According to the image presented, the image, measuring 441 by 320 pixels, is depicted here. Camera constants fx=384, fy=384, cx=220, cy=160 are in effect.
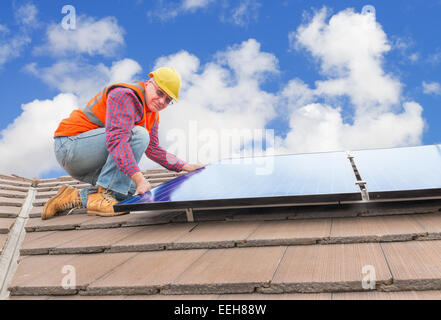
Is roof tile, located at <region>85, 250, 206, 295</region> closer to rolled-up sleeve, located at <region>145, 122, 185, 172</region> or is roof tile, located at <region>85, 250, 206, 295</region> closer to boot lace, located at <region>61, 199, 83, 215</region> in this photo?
boot lace, located at <region>61, 199, 83, 215</region>

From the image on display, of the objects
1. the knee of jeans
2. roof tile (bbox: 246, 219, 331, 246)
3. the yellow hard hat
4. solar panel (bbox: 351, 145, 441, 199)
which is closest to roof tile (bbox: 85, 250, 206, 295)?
roof tile (bbox: 246, 219, 331, 246)

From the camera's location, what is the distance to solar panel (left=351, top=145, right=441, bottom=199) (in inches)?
88.0

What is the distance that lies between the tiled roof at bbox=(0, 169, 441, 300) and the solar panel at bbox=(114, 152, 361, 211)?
0.19 meters

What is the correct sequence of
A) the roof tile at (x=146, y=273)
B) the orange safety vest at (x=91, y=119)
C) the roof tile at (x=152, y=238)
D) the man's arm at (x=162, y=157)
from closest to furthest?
the roof tile at (x=146, y=273)
the roof tile at (x=152, y=238)
the orange safety vest at (x=91, y=119)
the man's arm at (x=162, y=157)

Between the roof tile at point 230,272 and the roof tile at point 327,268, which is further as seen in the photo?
the roof tile at point 230,272

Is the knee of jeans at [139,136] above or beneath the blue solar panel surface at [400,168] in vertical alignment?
above

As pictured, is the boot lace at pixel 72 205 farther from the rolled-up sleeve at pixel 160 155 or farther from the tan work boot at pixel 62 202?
the rolled-up sleeve at pixel 160 155

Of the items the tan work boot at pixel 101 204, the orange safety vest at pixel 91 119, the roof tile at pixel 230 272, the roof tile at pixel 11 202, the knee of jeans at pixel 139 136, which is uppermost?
the orange safety vest at pixel 91 119

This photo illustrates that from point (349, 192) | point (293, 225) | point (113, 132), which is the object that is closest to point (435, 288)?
point (349, 192)

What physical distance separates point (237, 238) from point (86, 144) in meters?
2.37

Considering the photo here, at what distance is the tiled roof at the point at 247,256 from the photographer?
5.40 ft

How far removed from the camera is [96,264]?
227 cm

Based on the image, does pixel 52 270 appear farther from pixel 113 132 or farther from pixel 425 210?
pixel 425 210

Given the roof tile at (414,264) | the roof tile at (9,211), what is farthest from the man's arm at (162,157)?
the roof tile at (414,264)
